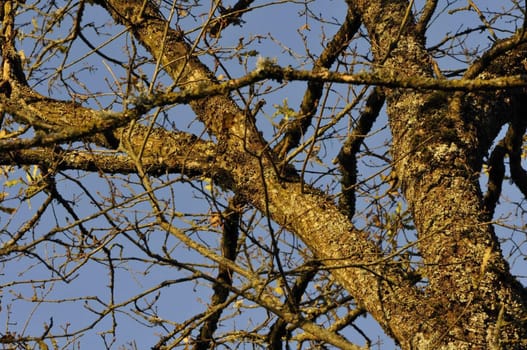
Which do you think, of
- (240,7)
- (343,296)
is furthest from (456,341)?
(240,7)

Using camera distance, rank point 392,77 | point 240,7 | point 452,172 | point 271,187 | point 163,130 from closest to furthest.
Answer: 1. point 392,77
2. point 452,172
3. point 271,187
4. point 163,130
5. point 240,7

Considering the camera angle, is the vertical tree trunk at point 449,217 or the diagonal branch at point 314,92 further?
the diagonal branch at point 314,92

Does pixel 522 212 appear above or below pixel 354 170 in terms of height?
below

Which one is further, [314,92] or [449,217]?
[314,92]

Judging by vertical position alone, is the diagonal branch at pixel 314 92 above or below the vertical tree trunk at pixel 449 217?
above

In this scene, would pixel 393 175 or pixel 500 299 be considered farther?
pixel 393 175

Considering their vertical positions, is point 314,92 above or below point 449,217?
above

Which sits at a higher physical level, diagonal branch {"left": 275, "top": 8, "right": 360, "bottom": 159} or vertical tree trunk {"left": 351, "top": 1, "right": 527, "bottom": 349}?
diagonal branch {"left": 275, "top": 8, "right": 360, "bottom": 159}

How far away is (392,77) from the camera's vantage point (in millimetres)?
3084

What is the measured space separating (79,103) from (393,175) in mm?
2242

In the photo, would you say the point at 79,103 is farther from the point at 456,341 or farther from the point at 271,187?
the point at 456,341

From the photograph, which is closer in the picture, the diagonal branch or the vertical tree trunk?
the vertical tree trunk

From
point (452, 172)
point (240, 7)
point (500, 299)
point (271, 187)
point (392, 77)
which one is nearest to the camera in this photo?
point (392, 77)

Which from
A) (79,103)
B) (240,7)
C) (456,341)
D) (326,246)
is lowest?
(456,341)
